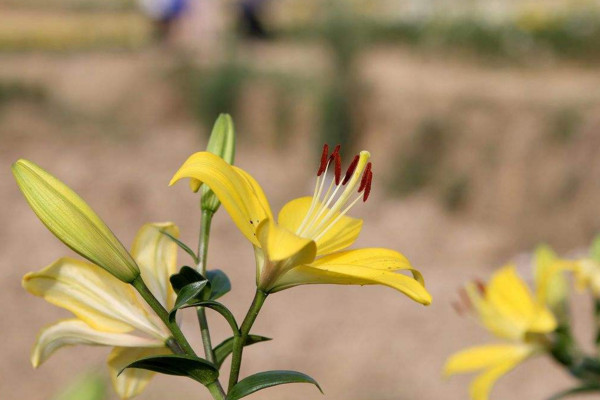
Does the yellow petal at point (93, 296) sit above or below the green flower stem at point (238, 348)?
above

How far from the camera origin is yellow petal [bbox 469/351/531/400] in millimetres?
901

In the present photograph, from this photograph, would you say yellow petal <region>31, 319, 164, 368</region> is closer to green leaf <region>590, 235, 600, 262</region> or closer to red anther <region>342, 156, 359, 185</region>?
red anther <region>342, 156, 359, 185</region>

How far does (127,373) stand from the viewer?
575 millimetres

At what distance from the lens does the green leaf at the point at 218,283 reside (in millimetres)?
535

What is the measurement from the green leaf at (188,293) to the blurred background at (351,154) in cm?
267

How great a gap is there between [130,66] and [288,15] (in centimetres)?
477

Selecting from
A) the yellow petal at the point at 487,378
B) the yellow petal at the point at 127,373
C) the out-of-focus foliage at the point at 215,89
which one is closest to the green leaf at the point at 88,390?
the yellow petal at the point at 127,373

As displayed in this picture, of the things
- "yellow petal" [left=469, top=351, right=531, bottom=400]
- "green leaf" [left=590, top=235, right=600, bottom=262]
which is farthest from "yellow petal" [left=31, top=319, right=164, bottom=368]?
"green leaf" [left=590, top=235, right=600, bottom=262]

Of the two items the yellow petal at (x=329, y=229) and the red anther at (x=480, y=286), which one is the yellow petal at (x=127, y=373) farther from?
the red anther at (x=480, y=286)

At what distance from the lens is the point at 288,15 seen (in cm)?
1096

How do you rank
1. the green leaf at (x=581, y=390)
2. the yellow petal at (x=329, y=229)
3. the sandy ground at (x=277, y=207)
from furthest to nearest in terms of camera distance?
the sandy ground at (x=277, y=207), the green leaf at (x=581, y=390), the yellow petal at (x=329, y=229)

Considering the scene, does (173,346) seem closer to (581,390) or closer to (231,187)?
(231,187)

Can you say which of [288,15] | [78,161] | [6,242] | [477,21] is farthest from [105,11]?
[6,242]

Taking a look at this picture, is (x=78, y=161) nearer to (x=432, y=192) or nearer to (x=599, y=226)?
(x=432, y=192)
